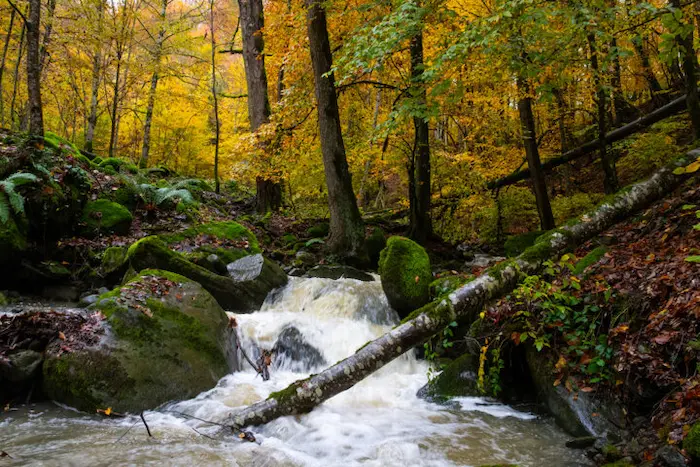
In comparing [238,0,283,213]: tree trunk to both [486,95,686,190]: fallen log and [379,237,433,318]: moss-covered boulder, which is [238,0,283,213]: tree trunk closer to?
[379,237,433,318]: moss-covered boulder

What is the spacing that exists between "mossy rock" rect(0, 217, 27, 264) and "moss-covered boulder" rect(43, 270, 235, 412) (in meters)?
2.12

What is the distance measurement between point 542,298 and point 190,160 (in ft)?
62.6

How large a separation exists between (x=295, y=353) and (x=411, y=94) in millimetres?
4190

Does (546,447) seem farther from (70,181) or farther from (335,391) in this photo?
(70,181)

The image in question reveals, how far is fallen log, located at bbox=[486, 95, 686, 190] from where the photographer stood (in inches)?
411

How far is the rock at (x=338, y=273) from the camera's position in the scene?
8.64 metres

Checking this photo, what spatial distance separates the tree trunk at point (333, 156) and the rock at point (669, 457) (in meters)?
6.87

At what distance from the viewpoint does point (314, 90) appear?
33.5 feet

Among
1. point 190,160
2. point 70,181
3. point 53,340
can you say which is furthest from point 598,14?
point 190,160

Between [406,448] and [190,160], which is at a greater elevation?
[190,160]

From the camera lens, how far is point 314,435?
4.03 meters

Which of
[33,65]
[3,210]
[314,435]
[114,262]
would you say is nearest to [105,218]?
[114,262]

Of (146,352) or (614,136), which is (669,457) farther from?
(614,136)

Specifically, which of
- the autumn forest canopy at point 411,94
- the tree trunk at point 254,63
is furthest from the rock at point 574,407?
the tree trunk at point 254,63
